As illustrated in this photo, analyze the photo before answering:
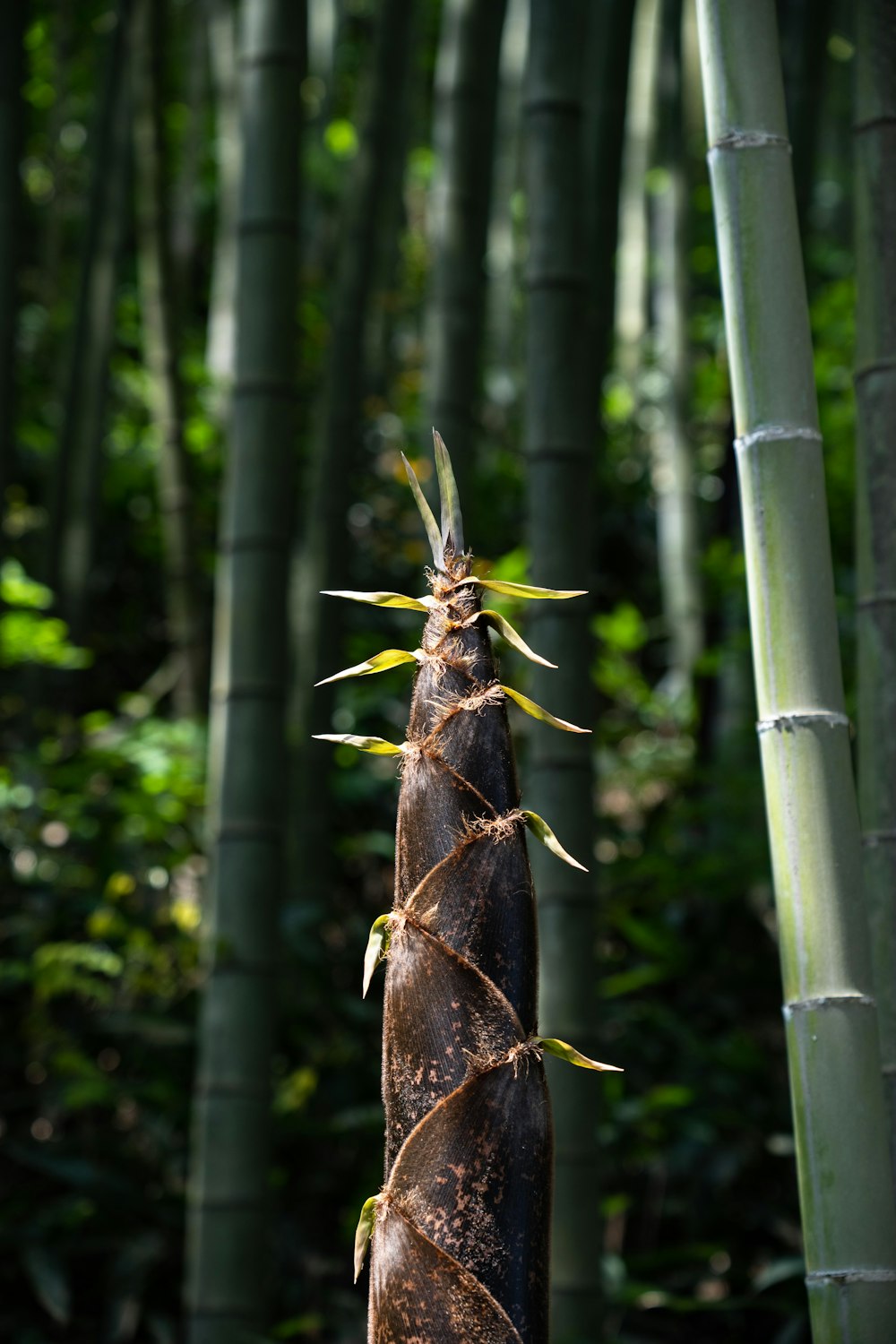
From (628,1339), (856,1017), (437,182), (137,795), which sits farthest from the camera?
(437,182)

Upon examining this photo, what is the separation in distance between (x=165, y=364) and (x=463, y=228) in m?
1.68

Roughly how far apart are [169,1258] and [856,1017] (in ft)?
9.51

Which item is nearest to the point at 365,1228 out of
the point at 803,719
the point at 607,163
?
the point at 803,719

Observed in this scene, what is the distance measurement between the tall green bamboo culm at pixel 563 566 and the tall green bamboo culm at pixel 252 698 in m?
0.58

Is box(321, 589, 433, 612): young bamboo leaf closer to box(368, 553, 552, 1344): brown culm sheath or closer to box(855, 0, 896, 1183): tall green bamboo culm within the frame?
box(368, 553, 552, 1344): brown culm sheath

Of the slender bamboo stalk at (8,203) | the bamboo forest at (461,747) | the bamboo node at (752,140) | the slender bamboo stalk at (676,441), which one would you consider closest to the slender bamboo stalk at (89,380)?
the bamboo forest at (461,747)

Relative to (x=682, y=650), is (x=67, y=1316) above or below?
below

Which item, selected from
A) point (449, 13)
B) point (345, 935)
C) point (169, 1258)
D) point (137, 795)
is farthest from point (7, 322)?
point (169, 1258)

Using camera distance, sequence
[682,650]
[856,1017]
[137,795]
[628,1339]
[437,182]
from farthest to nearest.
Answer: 1. [682,650]
2. [437,182]
3. [137,795]
4. [628,1339]
5. [856,1017]

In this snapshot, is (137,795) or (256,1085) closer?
(256,1085)

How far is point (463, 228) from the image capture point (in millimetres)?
A: 4414

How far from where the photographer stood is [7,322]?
421cm

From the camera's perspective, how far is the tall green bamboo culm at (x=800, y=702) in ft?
4.03

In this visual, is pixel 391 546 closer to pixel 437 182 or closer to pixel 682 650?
pixel 682 650
